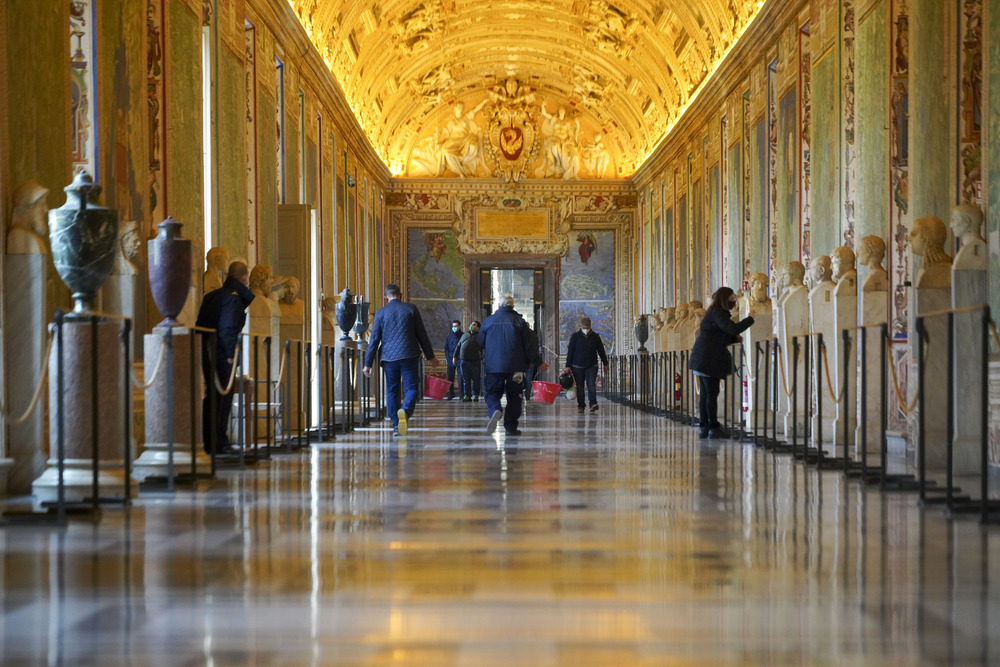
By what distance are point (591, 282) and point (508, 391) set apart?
2072 cm

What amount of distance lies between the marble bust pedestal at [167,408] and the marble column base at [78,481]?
81 centimetres

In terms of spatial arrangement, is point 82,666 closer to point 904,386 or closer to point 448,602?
point 448,602

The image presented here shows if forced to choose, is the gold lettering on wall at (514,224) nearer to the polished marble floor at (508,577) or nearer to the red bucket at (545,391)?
the red bucket at (545,391)

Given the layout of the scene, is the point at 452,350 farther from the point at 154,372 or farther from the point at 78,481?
the point at 78,481

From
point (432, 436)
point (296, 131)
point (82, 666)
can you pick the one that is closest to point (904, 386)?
point (432, 436)

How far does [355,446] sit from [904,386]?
18.2 feet

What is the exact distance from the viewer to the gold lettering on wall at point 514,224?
34.0 m

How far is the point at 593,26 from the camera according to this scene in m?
28.1

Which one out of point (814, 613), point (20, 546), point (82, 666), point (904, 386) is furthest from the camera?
point (904, 386)

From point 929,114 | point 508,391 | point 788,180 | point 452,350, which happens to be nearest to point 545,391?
point 452,350

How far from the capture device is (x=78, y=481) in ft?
23.2

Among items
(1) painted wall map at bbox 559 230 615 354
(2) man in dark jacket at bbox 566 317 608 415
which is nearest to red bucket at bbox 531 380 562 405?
(2) man in dark jacket at bbox 566 317 608 415

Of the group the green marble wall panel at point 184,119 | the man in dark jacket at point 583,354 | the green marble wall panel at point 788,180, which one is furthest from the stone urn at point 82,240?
the man in dark jacket at point 583,354

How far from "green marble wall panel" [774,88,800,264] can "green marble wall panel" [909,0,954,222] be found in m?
5.83
